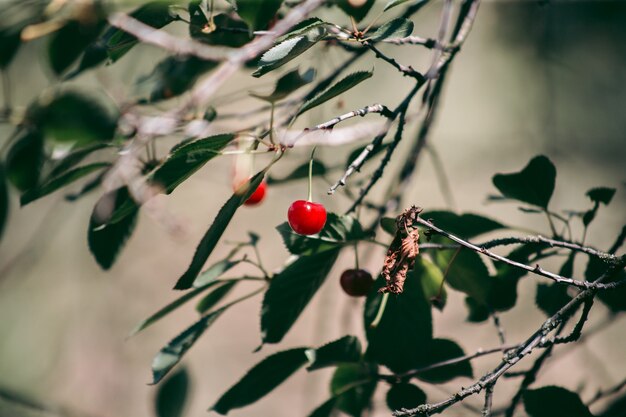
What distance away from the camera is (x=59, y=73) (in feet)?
2.07

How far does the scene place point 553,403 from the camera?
643mm

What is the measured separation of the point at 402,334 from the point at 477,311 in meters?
0.17

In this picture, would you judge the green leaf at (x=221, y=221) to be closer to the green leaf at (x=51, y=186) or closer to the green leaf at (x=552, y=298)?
the green leaf at (x=51, y=186)

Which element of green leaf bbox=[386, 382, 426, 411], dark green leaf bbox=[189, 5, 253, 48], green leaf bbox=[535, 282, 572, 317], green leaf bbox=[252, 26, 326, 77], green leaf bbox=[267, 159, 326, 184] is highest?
green leaf bbox=[252, 26, 326, 77]

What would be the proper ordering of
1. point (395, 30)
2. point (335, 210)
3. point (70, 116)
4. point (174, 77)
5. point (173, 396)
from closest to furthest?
1. point (70, 116)
2. point (395, 30)
3. point (174, 77)
4. point (173, 396)
5. point (335, 210)

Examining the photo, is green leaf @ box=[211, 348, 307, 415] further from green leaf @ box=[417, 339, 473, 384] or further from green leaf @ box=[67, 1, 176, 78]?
green leaf @ box=[67, 1, 176, 78]

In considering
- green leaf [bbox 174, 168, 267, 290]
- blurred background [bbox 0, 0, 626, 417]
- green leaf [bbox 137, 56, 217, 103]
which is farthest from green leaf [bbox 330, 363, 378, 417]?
blurred background [bbox 0, 0, 626, 417]

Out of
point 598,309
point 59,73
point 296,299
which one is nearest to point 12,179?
point 59,73

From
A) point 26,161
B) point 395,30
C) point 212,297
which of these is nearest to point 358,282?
point 212,297

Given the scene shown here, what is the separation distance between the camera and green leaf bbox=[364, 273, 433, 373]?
69 centimetres

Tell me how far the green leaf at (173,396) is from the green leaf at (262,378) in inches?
12.8

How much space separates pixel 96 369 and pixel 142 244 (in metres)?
0.44

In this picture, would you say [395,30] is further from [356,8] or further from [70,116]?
[70,116]

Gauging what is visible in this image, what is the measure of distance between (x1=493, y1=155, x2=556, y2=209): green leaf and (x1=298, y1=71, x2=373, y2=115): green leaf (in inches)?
10.9
